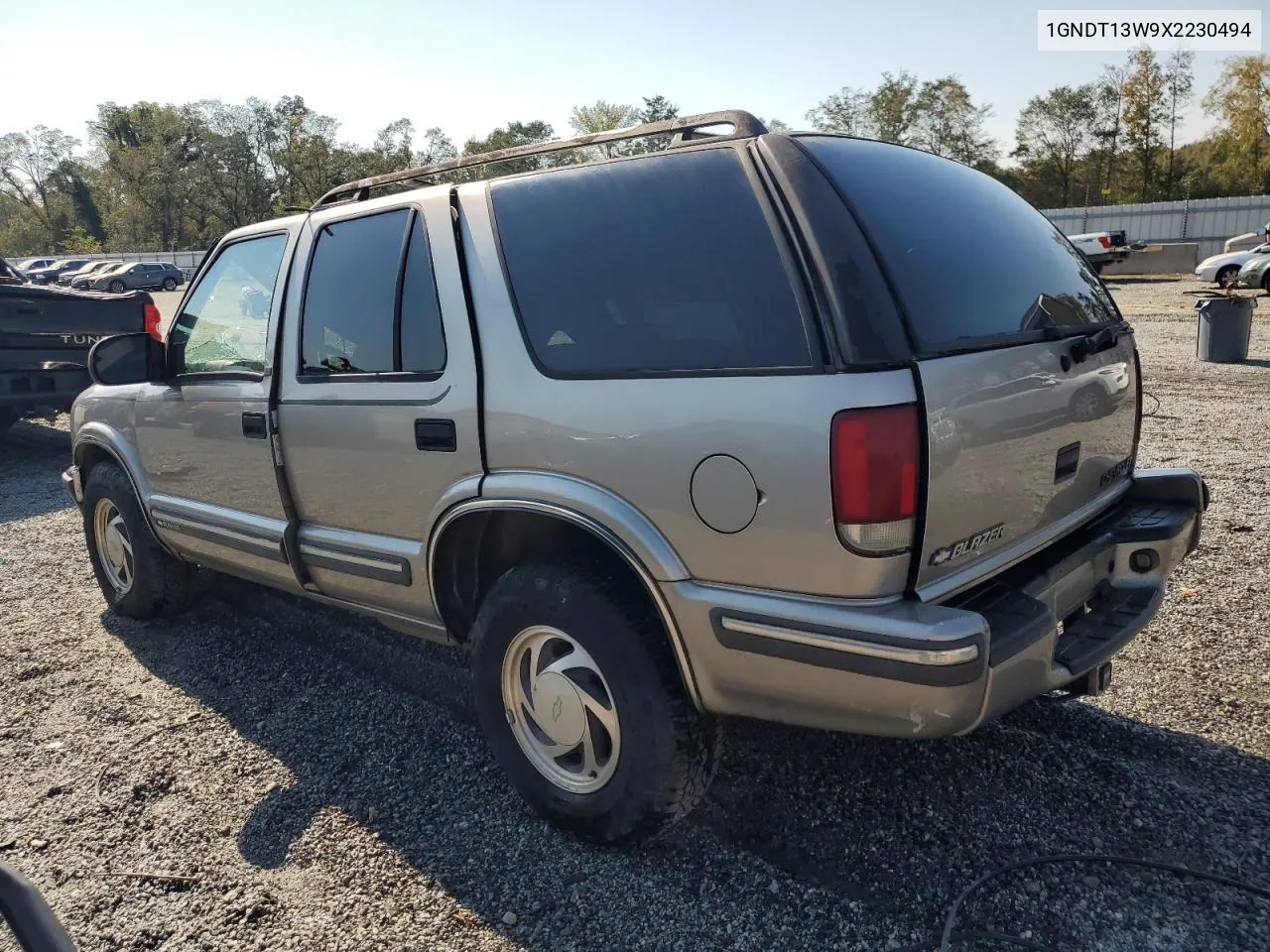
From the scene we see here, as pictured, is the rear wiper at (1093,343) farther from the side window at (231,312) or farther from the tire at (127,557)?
the tire at (127,557)

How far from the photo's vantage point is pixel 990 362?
2363 mm

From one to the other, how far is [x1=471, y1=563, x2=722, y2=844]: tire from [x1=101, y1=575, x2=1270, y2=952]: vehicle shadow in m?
0.18

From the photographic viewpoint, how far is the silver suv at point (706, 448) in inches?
84.8

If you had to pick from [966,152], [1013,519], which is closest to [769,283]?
[1013,519]

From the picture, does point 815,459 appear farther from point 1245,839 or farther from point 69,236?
point 69,236

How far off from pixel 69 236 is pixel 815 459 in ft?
297

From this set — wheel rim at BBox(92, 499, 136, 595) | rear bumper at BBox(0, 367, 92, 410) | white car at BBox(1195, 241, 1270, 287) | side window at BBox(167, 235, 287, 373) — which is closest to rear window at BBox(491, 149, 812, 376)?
side window at BBox(167, 235, 287, 373)

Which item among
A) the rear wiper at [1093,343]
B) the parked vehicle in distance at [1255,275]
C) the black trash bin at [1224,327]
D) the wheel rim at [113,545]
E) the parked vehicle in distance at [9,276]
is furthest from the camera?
the parked vehicle in distance at [1255,275]

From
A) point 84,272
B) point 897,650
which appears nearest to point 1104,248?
point 897,650

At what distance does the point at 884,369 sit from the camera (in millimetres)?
2129

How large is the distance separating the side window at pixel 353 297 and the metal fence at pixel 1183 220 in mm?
38385

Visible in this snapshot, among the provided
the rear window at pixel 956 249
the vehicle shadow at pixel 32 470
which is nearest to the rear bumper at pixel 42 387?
the vehicle shadow at pixel 32 470

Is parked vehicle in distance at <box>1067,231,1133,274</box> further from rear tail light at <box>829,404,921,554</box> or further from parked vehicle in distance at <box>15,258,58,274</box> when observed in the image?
parked vehicle in distance at <box>15,258,58,274</box>

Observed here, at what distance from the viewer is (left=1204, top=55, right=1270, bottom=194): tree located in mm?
48500
